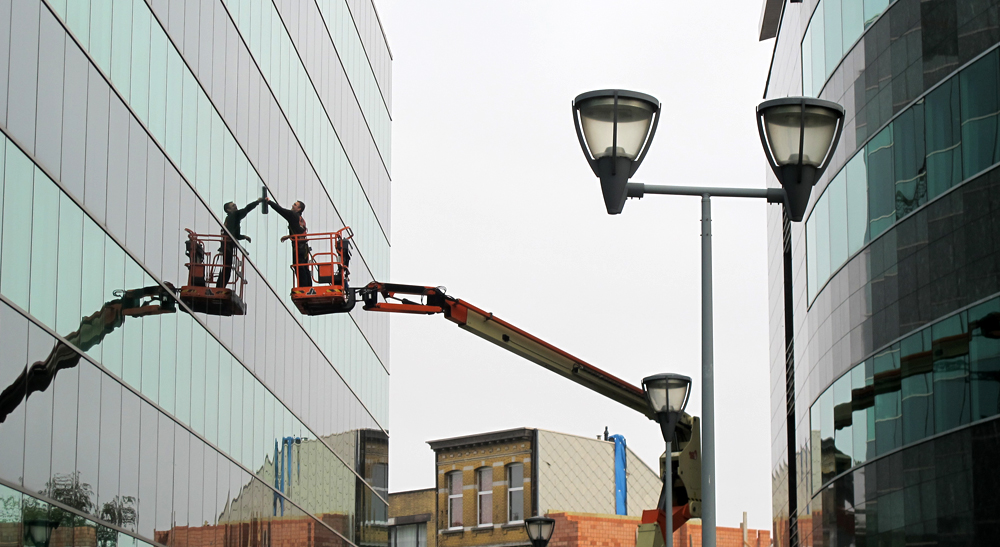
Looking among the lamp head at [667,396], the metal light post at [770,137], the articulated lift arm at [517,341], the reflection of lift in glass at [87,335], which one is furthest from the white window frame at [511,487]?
the metal light post at [770,137]

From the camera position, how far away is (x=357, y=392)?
41500 mm

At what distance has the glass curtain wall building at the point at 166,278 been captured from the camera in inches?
678

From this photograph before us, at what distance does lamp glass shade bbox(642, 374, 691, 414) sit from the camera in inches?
738

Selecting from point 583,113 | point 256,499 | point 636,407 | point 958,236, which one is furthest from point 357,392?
point 583,113

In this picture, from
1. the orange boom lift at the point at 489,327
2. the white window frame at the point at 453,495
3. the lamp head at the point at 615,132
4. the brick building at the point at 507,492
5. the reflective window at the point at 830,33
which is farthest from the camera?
the white window frame at the point at 453,495

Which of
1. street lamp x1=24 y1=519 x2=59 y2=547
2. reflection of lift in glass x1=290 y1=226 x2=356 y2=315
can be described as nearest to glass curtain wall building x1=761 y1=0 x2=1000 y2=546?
reflection of lift in glass x1=290 y1=226 x2=356 y2=315

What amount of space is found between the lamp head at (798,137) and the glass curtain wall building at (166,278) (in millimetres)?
9824

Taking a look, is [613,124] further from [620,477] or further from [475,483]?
[620,477]

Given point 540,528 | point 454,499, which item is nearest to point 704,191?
point 540,528

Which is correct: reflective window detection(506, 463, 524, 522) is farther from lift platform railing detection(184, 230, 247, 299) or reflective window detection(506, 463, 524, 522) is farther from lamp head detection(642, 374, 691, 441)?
lamp head detection(642, 374, 691, 441)

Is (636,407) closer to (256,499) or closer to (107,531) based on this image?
(256,499)

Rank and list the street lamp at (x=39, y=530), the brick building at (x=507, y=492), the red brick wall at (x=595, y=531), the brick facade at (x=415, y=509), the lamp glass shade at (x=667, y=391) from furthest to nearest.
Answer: the brick facade at (x=415, y=509) → the brick building at (x=507, y=492) → the red brick wall at (x=595, y=531) → the lamp glass shade at (x=667, y=391) → the street lamp at (x=39, y=530)

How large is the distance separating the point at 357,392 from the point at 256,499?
1276cm

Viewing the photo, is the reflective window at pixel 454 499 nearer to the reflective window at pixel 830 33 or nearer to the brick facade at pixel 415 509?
the brick facade at pixel 415 509
